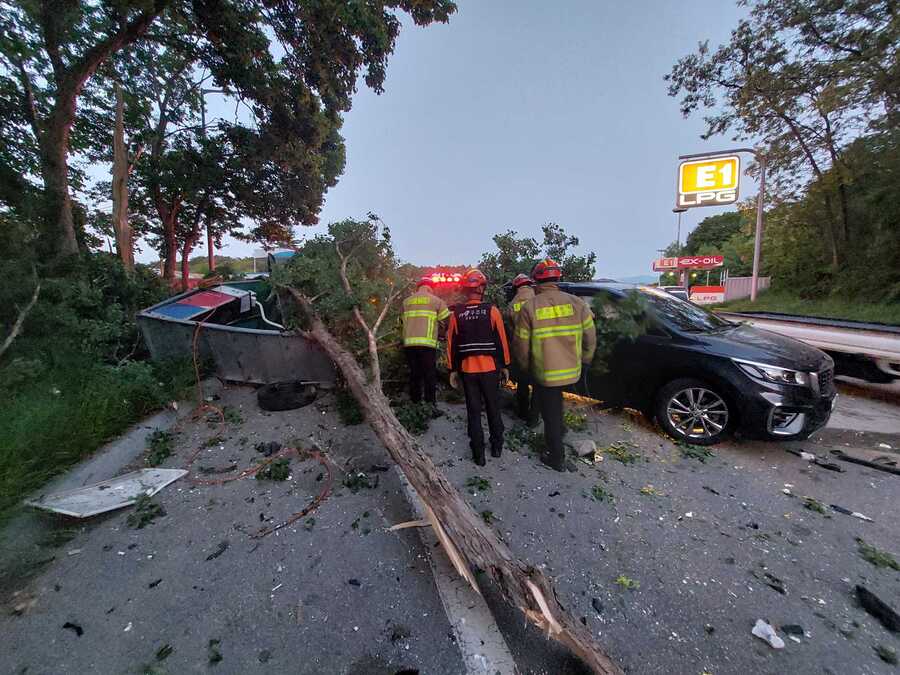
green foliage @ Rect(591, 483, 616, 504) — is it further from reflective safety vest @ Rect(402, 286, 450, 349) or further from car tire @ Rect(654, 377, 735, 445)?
reflective safety vest @ Rect(402, 286, 450, 349)

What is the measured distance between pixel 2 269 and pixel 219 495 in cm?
444

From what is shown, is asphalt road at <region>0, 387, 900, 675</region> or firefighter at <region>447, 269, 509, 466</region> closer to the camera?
asphalt road at <region>0, 387, 900, 675</region>

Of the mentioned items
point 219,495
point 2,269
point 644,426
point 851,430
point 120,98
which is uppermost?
point 120,98

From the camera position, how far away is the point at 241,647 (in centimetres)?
169

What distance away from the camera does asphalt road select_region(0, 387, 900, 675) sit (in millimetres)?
1657

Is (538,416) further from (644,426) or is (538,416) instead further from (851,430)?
(851,430)

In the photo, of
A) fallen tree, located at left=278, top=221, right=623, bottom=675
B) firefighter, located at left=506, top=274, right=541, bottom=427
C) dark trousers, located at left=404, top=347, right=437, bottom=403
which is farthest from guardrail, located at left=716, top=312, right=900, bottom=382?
fallen tree, located at left=278, top=221, right=623, bottom=675

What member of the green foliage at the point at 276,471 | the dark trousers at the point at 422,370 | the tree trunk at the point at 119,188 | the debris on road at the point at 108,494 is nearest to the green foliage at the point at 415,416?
the dark trousers at the point at 422,370

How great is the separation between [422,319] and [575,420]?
2143 mm

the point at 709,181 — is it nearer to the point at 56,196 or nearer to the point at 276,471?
the point at 276,471

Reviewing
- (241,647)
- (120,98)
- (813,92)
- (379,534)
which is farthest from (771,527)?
(813,92)

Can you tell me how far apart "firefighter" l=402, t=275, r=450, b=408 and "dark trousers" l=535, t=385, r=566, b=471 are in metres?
1.51

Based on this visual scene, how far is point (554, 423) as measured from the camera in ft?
10.6

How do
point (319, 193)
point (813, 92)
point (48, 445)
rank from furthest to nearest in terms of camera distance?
point (319, 193)
point (813, 92)
point (48, 445)
